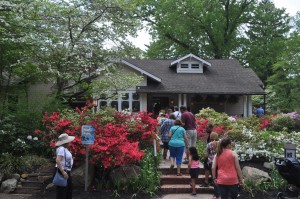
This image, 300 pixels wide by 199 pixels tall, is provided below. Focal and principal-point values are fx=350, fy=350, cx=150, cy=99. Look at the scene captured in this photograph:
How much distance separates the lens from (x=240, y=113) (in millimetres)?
26406

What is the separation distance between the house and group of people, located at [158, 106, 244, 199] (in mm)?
8605

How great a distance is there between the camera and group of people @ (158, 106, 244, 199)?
672 centimetres

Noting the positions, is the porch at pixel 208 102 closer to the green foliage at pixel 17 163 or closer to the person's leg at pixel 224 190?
the green foliage at pixel 17 163

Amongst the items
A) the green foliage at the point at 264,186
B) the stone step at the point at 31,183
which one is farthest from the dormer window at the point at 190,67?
the stone step at the point at 31,183

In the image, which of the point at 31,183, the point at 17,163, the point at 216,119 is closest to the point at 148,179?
the point at 31,183

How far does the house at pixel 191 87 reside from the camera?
23922 millimetres

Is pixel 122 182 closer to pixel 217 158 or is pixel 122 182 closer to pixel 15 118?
pixel 217 158

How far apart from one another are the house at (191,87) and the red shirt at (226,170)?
1661 centimetres

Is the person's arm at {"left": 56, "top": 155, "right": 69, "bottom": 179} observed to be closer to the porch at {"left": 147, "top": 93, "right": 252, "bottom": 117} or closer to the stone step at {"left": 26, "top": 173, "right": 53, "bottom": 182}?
the stone step at {"left": 26, "top": 173, "right": 53, "bottom": 182}

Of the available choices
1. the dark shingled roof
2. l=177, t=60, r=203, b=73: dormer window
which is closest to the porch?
the dark shingled roof

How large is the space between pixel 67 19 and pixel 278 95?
2197 cm

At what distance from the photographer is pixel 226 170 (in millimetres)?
6695

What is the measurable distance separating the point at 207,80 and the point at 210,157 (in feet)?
56.5

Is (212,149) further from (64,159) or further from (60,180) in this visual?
(60,180)
